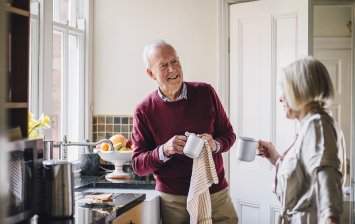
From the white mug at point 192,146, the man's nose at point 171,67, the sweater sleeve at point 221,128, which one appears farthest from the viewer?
the sweater sleeve at point 221,128

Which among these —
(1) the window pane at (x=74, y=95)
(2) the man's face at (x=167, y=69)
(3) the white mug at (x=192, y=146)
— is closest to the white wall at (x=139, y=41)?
(1) the window pane at (x=74, y=95)

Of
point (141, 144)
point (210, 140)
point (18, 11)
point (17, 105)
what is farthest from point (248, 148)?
point (18, 11)

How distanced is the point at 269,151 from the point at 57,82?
1764mm

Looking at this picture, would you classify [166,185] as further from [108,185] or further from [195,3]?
[195,3]

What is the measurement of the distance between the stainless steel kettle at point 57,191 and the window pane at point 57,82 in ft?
4.04

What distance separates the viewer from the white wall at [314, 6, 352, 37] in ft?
15.3

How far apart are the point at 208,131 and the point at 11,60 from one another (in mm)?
1047

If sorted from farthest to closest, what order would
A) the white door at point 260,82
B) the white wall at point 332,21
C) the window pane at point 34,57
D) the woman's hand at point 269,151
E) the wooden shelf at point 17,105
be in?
1. the white wall at point 332,21
2. the white door at point 260,82
3. the window pane at point 34,57
4. the woman's hand at point 269,151
5. the wooden shelf at point 17,105

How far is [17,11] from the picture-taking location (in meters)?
1.75

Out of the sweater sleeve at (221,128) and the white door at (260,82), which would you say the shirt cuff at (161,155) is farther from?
the white door at (260,82)

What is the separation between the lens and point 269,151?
200cm

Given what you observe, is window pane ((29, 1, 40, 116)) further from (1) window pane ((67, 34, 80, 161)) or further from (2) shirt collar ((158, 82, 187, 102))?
(2) shirt collar ((158, 82, 187, 102))

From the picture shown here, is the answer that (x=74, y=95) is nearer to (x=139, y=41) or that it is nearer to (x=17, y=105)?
(x=139, y=41)

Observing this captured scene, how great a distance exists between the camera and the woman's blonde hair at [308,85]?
1.49 metres
